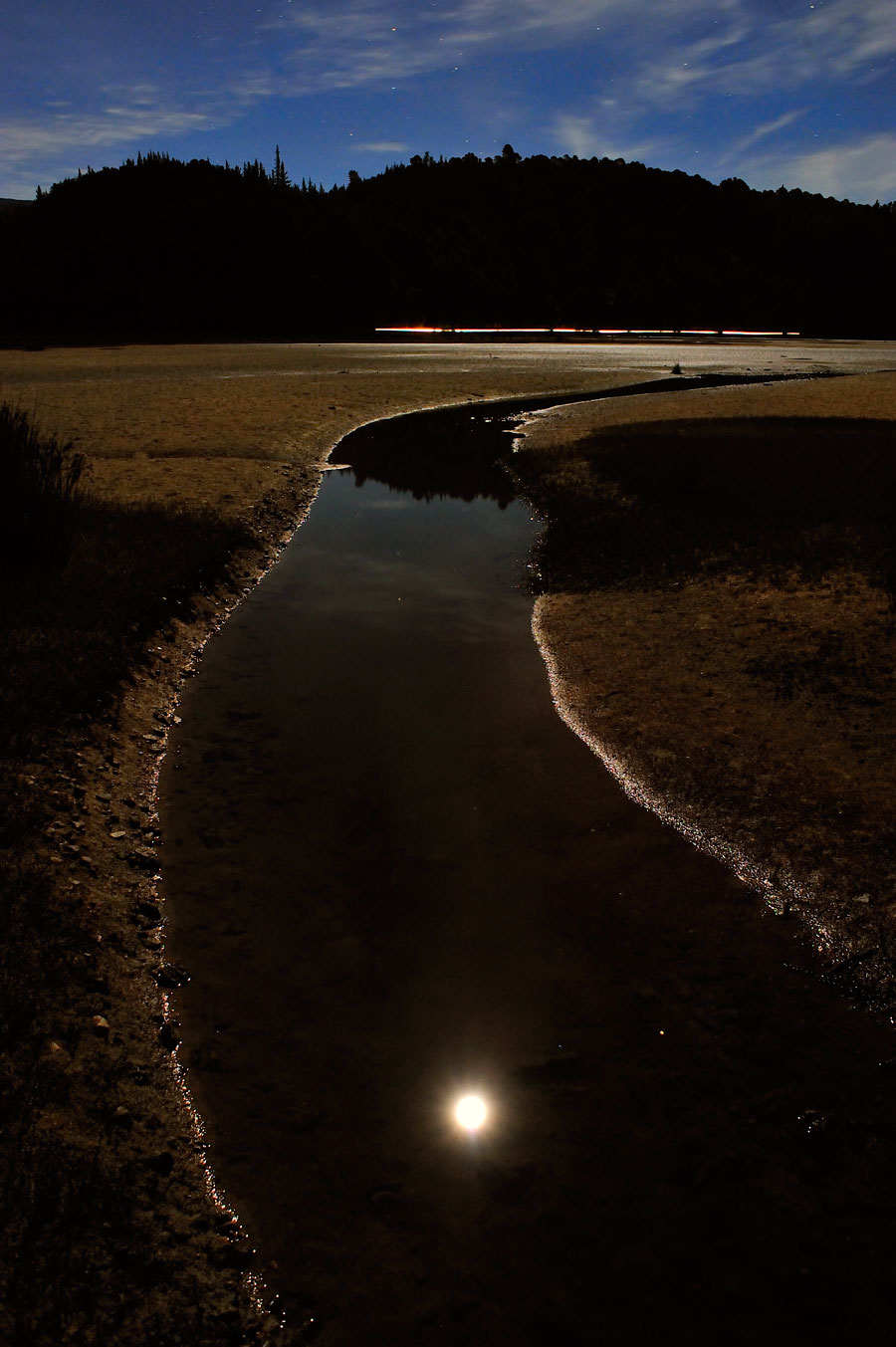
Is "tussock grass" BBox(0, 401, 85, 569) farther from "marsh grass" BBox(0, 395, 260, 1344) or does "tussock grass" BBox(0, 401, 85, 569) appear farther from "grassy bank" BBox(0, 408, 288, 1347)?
"grassy bank" BBox(0, 408, 288, 1347)

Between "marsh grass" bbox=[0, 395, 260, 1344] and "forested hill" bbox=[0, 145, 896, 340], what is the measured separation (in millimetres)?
60305

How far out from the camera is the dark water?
288 cm

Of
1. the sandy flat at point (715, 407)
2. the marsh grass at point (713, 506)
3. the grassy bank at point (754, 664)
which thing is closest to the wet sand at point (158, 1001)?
the grassy bank at point (754, 664)

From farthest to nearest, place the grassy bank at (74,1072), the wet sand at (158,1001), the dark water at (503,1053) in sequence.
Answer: the wet sand at (158,1001) < the dark water at (503,1053) < the grassy bank at (74,1072)

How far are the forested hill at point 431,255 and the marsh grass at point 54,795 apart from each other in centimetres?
6031

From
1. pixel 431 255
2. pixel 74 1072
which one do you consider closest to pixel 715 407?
pixel 74 1072

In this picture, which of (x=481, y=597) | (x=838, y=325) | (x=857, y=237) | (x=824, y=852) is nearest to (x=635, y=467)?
(x=481, y=597)

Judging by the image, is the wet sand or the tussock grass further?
the tussock grass

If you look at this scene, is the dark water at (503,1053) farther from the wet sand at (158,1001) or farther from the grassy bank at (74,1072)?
the grassy bank at (74,1072)

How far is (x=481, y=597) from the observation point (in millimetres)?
10148

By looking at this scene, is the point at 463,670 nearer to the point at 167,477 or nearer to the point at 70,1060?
the point at 70,1060

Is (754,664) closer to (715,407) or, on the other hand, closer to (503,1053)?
(503,1053)

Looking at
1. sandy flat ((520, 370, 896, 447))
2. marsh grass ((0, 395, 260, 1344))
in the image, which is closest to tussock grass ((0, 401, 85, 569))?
marsh grass ((0, 395, 260, 1344))

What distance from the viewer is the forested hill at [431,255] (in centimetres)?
7262
